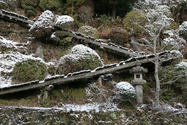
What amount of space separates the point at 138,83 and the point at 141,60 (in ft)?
4.82

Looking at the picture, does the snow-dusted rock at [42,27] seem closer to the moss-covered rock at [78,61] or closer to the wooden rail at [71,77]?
the moss-covered rock at [78,61]

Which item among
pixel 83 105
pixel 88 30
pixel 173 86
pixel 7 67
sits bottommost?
pixel 83 105

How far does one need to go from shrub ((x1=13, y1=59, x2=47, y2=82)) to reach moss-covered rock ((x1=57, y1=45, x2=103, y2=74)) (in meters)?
1.12

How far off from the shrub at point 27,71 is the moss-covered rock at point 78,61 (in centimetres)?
112

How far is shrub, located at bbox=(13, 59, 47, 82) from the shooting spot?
8234 millimetres

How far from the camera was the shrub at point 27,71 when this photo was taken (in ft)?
27.0

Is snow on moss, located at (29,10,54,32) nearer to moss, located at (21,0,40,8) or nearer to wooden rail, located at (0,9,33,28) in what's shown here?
wooden rail, located at (0,9,33,28)

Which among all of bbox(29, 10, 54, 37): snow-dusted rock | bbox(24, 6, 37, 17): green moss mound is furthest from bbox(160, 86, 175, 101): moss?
bbox(24, 6, 37, 17): green moss mound

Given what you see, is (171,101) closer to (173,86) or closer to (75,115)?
(173,86)

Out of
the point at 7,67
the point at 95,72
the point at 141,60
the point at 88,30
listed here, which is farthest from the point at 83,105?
the point at 88,30

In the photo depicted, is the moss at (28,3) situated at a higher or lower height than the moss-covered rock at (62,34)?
higher

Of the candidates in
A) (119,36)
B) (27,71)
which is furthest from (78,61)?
(119,36)

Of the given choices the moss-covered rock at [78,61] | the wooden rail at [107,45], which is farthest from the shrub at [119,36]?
the moss-covered rock at [78,61]

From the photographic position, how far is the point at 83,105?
25.2 feet
